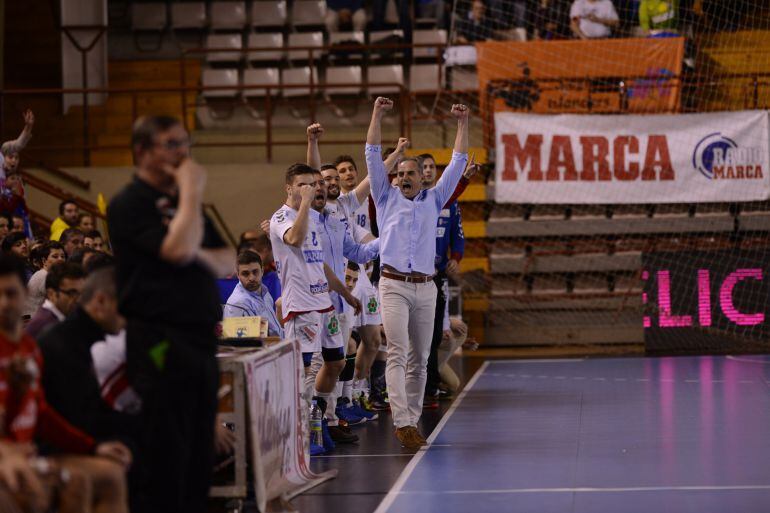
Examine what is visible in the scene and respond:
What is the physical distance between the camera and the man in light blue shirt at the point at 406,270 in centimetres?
890

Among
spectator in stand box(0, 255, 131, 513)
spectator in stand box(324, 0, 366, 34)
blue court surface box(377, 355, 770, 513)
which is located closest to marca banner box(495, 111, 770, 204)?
blue court surface box(377, 355, 770, 513)

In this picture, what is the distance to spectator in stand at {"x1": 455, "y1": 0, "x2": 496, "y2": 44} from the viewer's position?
19.0 m

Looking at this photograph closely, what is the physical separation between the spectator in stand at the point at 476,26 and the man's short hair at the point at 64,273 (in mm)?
13913

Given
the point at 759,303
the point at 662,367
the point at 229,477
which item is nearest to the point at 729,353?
the point at 759,303

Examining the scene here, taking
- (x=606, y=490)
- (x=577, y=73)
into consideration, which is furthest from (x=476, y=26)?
(x=606, y=490)

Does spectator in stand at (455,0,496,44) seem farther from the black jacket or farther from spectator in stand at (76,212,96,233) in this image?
the black jacket

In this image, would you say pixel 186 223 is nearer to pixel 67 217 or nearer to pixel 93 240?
→ pixel 93 240

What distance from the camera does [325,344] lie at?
28.9ft

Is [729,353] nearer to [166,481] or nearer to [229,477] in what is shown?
[229,477]

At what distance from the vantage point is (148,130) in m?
4.80

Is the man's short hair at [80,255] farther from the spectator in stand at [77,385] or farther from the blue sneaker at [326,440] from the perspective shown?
the spectator in stand at [77,385]

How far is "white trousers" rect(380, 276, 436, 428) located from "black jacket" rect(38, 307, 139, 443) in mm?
4209

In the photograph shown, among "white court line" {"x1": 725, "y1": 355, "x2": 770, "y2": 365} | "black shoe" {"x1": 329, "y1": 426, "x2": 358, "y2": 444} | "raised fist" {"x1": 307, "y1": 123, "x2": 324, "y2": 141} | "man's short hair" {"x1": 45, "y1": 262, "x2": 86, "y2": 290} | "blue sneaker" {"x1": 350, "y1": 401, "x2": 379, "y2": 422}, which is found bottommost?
"white court line" {"x1": 725, "y1": 355, "x2": 770, "y2": 365}

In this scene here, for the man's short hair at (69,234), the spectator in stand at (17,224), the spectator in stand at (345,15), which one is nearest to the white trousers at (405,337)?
the man's short hair at (69,234)
